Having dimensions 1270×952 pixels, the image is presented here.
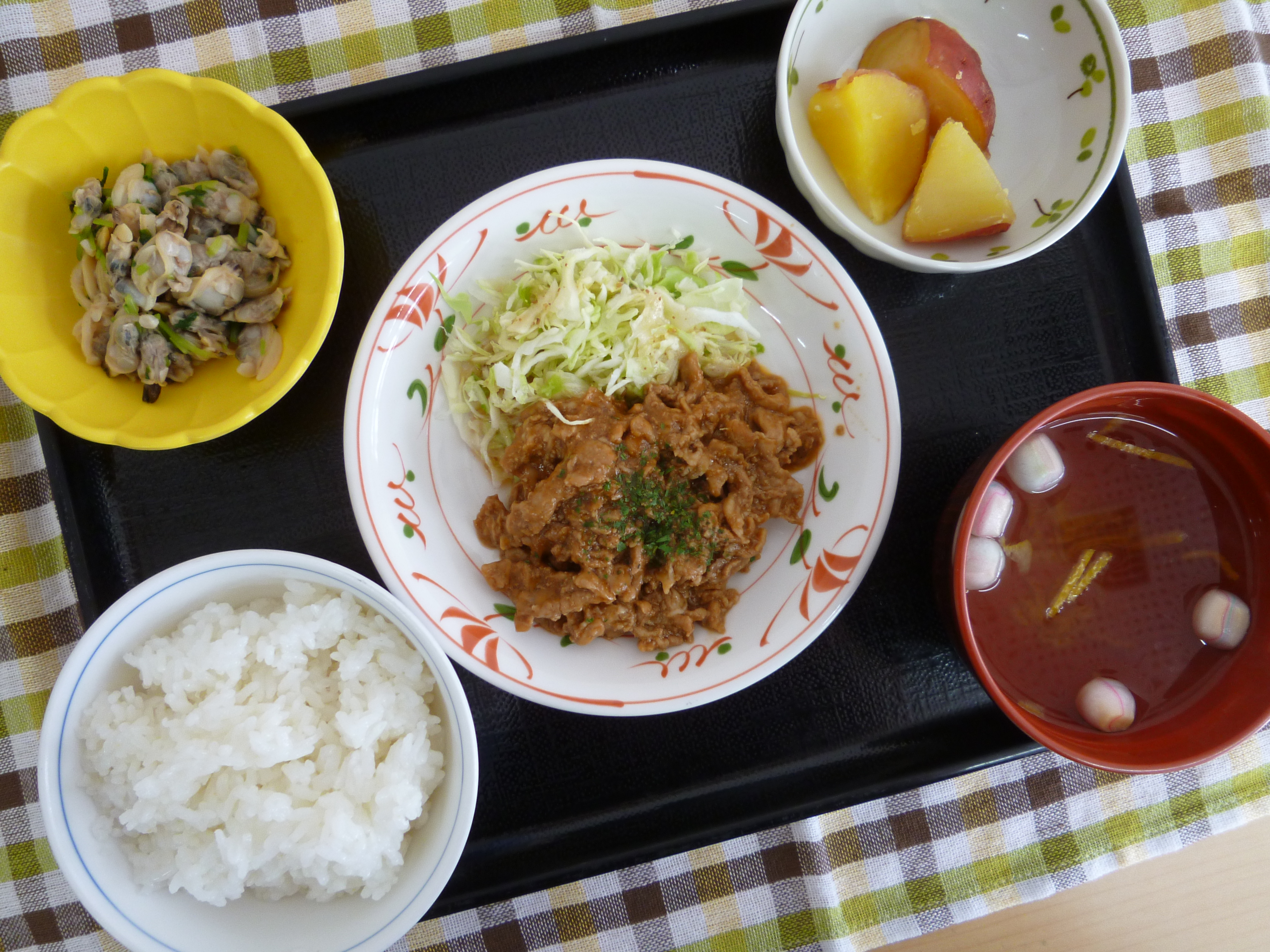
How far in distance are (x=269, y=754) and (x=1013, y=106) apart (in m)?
2.80

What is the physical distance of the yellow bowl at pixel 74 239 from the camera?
6.52ft

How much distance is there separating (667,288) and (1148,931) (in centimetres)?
287

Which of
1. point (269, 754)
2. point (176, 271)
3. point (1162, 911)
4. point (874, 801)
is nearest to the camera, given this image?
point (269, 754)

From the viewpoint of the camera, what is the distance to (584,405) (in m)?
2.09

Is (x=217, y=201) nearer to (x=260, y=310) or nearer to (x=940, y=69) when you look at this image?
(x=260, y=310)

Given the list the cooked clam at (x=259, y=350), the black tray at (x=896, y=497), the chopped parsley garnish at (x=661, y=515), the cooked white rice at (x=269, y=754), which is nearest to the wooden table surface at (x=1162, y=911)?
the black tray at (x=896, y=497)

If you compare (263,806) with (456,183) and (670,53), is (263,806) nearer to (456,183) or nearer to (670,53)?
(456,183)

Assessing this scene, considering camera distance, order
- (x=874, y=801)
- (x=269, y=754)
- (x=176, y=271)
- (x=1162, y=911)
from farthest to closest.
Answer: (x=1162, y=911)
(x=874, y=801)
(x=176, y=271)
(x=269, y=754)

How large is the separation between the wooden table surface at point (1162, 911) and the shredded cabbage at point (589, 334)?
7.49ft

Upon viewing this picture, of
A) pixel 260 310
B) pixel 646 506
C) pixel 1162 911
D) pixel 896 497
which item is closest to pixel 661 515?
pixel 646 506

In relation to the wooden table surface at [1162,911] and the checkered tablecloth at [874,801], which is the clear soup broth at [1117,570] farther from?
the wooden table surface at [1162,911]

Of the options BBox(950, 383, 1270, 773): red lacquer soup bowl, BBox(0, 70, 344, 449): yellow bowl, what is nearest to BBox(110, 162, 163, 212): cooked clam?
BBox(0, 70, 344, 449): yellow bowl

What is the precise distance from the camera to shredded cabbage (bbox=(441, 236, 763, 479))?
2.11 metres

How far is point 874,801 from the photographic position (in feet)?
8.44
